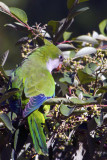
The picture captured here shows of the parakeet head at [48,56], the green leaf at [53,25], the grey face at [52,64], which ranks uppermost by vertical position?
the green leaf at [53,25]

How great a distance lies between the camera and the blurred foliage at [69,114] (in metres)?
1.55

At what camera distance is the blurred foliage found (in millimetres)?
1554

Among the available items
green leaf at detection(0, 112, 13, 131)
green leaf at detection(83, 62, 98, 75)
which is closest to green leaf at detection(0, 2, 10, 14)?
green leaf at detection(83, 62, 98, 75)

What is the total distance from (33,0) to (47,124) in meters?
4.74

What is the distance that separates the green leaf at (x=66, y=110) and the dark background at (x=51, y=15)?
394 centimetres

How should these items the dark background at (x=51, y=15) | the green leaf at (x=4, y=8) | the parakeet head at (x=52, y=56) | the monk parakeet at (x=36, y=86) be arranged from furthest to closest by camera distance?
the dark background at (x=51, y=15) → the parakeet head at (x=52, y=56) → the green leaf at (x=4, y=8) → the monk parakeet at (x=36, y=86)

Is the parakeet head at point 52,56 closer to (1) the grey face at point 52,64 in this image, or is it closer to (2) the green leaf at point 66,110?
(1) the grey face at point 52,64

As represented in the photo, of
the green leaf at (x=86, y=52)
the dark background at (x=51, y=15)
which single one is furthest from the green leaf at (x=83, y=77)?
the dark background at (x=51, y=15)

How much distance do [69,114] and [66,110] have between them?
4cm

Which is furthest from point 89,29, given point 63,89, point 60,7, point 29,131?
point 29,131

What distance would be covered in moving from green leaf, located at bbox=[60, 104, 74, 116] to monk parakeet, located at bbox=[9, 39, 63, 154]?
8.9 inches

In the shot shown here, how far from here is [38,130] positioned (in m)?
1.72

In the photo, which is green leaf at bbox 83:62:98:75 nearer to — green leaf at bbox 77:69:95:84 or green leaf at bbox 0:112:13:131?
green leaf at bbox 77:69:95:84

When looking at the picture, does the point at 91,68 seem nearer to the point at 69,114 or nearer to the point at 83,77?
the point at 83,77
